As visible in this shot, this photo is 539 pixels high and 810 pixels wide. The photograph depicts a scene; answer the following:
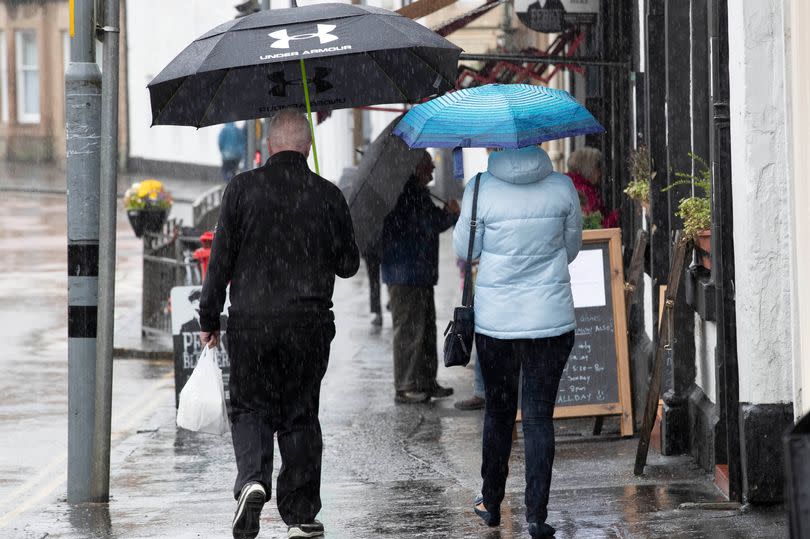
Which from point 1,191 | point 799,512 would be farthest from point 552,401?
point 1,191

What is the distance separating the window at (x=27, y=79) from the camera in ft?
136

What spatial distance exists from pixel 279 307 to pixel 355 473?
2173mm

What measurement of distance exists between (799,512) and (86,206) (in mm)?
4841

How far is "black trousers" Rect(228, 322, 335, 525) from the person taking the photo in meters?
6.40

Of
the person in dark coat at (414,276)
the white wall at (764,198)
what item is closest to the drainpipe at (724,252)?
the white wall at (764,198)

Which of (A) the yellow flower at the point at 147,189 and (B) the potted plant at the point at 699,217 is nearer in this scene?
(B) the potted plant at the point at 699,217

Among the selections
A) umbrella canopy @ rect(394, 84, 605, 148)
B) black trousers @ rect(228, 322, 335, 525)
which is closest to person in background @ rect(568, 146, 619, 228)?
umbrella canopy @ rect(394, 84, 605, 148)

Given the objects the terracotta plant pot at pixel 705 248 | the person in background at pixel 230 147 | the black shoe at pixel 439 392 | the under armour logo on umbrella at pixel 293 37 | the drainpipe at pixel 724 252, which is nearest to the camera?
the under armour logo on umbrella at pixel 293 37

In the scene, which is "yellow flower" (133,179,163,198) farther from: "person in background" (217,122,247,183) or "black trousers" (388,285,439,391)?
"person in background" (217,122,247,183)

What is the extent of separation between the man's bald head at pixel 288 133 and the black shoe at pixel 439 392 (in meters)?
4.67

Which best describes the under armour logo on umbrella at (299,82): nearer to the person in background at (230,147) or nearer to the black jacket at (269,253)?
the black jacket at (269,253)

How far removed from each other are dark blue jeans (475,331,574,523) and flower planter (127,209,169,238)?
978 centimetres

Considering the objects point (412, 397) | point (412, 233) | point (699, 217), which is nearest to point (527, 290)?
point (699, 217)

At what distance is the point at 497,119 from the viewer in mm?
6820
